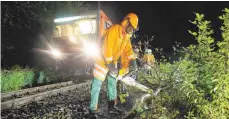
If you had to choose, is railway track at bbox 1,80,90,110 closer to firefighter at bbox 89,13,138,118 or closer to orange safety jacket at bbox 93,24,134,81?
firefighter at bbox 89,13,138,118

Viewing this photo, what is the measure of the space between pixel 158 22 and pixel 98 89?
18.3m

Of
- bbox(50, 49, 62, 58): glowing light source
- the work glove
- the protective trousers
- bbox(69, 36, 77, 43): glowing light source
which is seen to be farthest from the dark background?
the work glove

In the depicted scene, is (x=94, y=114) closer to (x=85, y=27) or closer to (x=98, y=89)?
(x=98, y=89)

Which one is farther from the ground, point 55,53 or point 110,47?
point 110,47

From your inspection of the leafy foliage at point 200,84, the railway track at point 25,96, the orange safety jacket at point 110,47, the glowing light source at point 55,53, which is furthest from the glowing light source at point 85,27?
the leafy foliage at point 200,84

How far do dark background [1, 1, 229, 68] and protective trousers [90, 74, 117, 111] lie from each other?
9278 millimetres

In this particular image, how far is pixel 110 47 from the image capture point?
4926 millimetres

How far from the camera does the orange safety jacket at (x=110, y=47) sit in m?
4.94

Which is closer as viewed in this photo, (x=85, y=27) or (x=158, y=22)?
(x=85, y=27)

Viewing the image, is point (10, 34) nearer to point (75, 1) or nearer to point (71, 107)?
point (75, 1)

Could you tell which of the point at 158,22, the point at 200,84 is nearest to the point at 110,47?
the point at 200,84

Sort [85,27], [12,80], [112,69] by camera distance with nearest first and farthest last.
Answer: [112,69]
[12,80]
[85,27]

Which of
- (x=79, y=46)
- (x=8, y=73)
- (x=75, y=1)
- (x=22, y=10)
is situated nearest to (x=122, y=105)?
(x=8, y=73)

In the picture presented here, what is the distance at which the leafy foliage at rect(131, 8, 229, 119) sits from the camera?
3982 mm
